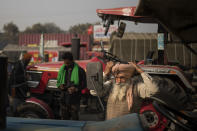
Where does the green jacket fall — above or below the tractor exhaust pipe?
below

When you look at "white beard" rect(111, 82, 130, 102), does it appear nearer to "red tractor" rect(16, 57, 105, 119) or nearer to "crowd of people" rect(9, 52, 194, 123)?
"crowd of people" rect(9, 52, 194, 123)

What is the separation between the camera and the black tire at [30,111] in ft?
16.9

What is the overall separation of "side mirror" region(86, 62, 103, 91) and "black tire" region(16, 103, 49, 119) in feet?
5.77

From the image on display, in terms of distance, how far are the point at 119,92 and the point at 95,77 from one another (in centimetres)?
58

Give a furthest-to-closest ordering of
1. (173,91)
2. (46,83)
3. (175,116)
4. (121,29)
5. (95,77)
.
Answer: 1. (46,83)
2. (121,29)
3. (173,91)
4. (95,77)
5. (175,116)

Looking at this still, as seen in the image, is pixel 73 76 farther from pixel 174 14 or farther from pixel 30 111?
pixel 174 14

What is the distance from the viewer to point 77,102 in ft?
16.9

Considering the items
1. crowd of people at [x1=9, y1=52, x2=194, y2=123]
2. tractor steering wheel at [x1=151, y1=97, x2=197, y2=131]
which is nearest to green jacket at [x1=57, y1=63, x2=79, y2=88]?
crowd of people at [x1=9, y1=52, x2=194, y2=123]

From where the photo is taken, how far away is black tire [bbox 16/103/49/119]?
514 cm

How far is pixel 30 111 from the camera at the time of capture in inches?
203

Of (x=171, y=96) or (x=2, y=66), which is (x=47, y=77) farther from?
(x=2, y=66)

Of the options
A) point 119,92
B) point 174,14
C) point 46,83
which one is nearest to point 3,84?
point 174,14

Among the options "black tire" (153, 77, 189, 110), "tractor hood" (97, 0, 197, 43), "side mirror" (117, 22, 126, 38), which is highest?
"side mirror" (117, 22, 126, 38)

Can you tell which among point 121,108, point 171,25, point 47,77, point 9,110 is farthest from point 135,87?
point 9,110
